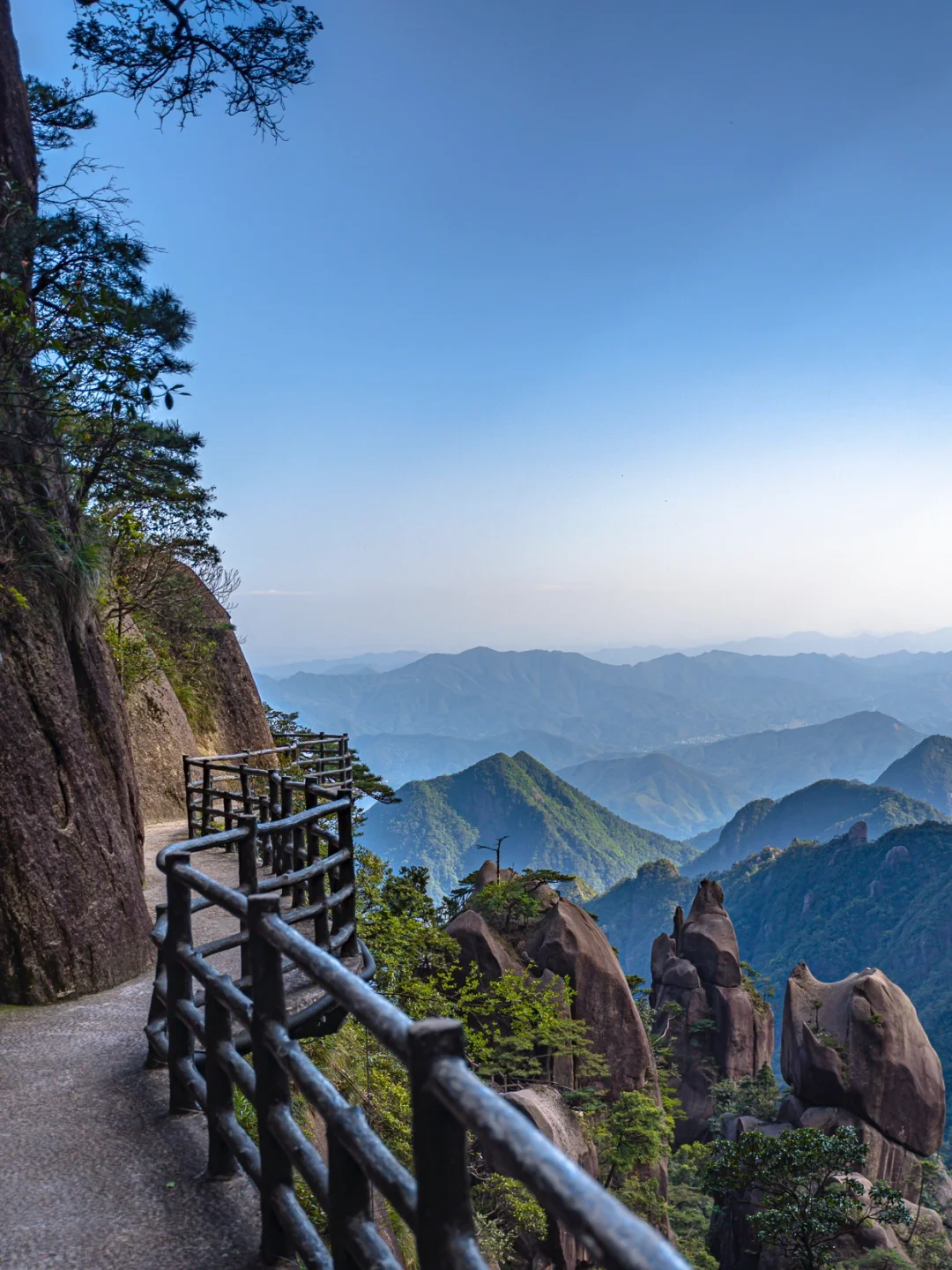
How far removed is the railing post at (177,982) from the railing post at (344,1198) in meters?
1.94

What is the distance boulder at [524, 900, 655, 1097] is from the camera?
73.9 ft

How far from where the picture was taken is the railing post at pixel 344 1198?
2.12 meters

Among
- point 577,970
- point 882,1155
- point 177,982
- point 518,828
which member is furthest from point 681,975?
point 518,828

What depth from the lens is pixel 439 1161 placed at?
1654 mm

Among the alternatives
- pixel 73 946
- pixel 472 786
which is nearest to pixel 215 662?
pixel 73 946

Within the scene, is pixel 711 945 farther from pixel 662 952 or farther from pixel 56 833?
pixel 56 833

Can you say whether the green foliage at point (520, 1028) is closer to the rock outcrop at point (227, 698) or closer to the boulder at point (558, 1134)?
the boulder at point (558, 1134)

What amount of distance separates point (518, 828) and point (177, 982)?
173677mm

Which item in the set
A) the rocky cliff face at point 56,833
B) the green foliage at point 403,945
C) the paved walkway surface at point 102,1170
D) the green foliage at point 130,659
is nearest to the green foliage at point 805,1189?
the green foliage at point 403,945

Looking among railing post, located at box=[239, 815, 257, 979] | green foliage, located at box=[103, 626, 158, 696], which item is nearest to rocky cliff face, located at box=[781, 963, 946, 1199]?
green foliage, located at box=[103, 626, 158, 696]

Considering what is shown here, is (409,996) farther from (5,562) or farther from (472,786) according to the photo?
(472,786)

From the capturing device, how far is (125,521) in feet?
53.2

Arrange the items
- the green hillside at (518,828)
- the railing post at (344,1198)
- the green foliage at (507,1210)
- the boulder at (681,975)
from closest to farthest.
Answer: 1. the railing post at (344,1198)
2. the green foliage at (507,1210)
3. the boulder at (681,975)
4. the green hillside at (518,828)

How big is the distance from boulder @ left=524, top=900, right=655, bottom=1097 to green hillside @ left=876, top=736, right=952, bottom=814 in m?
176
